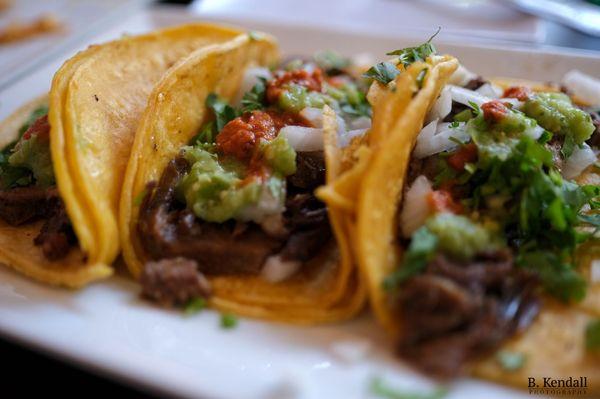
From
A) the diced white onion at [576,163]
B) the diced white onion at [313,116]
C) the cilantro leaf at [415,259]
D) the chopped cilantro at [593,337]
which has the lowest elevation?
the chopped cilantro at [593,337]

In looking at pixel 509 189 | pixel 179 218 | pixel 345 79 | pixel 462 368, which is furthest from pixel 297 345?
pixel 345 79

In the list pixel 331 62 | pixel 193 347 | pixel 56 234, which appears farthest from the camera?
pixel 331 62

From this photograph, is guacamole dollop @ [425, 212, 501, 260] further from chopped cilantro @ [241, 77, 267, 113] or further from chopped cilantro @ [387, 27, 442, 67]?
chopped cilantro @ [241, 77, 267, 113]

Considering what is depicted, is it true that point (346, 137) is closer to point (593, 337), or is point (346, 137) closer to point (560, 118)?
point (560, 118)

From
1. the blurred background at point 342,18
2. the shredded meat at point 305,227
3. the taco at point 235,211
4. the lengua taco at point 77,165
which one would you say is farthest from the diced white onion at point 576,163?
the lengua taco at point 77,165

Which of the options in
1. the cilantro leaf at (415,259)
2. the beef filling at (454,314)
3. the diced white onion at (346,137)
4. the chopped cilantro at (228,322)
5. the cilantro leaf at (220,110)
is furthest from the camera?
the cilantro leaf at (220,110)

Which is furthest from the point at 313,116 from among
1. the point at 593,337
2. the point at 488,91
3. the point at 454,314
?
the point at 593,337


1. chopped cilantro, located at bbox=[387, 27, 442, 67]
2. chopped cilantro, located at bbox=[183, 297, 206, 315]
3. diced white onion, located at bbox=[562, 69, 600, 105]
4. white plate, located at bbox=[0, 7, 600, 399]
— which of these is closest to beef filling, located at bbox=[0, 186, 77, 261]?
white plate, located at bbox=[0, 7, 600, 399]

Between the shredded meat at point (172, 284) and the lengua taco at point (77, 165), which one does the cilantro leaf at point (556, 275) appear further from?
the lengua taco at point (77, 165)
